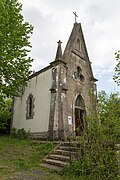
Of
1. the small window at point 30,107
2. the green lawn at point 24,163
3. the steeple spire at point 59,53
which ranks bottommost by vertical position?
the green lawn at point 24,163

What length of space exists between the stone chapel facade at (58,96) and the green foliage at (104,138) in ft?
21.8

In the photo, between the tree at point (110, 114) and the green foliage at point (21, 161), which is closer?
the tree at point (110, 114)

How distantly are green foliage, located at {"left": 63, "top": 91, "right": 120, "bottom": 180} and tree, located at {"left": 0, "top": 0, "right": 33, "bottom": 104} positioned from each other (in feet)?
24.9

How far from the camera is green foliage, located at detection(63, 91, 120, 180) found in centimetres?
544

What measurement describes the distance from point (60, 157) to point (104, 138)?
3.83 metres

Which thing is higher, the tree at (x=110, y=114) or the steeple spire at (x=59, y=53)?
the steeple spire at (x=59, y=53)

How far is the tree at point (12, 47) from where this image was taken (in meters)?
11.6

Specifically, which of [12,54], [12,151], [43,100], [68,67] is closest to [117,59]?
[68,67]

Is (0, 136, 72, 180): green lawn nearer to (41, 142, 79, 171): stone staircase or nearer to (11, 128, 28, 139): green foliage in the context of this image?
(41, 142, 79, 171): stone staircase

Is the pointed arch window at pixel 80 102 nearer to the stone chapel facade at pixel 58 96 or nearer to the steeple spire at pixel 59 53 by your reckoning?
the stone chapel facade at pixel 58 96

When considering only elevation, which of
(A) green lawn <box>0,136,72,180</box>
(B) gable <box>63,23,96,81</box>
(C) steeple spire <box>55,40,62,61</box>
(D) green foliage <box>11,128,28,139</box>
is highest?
(B) gable <box>63,23,96,81</box>

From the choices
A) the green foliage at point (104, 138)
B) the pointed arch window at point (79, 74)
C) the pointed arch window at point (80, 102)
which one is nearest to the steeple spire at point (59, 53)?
the pointed arch window at point (79, 74)

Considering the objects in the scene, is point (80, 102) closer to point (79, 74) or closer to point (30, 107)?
point (79, 74)

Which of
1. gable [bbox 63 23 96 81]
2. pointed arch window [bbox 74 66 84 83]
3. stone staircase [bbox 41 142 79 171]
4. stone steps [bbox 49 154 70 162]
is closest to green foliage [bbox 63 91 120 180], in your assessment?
stone staircase [bbox 41 142 79 171]
